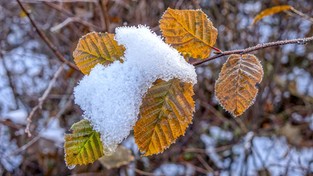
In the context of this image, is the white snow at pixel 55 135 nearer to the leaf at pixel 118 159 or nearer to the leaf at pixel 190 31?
the leaf at pixel 118 159

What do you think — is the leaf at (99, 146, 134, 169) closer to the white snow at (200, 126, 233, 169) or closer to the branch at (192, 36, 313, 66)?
the branch at (192, 36, 313, 66)

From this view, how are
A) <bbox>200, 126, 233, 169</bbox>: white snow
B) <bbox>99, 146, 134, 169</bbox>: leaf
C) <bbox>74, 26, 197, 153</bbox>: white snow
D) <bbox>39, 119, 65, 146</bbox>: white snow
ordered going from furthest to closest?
<bbox>200, 126, 233, 169</bbox>: white snow
<bbox>39, 119, 65, 146</bbox>: white snow
<bbox>99, 146, 134, 169</bbox>: leaf
<bbox>74, 26, 197, 153</bbox>: white snow

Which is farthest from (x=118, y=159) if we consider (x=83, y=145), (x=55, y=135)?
(x=55, y=135)

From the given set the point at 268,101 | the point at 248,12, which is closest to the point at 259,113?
the point at 268,101

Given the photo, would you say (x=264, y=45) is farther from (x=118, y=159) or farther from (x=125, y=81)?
(x=118, y=159)

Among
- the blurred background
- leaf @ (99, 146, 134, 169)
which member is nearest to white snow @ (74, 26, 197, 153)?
leaf @ (99, 146, 134, 169)

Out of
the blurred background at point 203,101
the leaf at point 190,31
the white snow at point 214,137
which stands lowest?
the white snow at point 214,137

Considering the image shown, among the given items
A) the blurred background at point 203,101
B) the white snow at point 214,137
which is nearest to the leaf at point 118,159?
the blurred background at point 203,101
